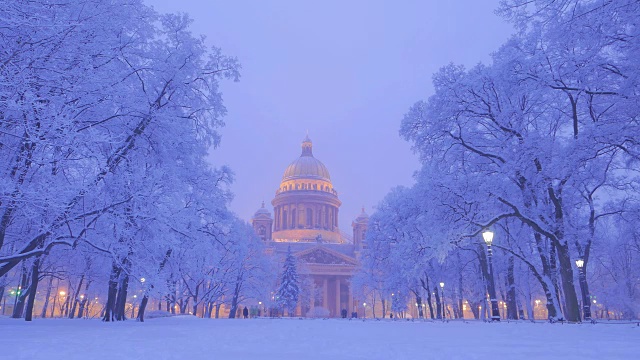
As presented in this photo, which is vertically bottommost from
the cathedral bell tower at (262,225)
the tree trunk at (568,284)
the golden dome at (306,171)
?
the tree trunk at (568,284)

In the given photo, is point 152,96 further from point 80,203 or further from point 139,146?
point 80,203

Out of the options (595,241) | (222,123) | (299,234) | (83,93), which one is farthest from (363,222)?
(83,93)

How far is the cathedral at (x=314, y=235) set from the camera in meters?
92.5

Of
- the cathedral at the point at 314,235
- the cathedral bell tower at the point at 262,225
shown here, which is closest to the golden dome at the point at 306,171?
the cathedral at the point at 314,235

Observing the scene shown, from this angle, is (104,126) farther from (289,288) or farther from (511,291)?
(289,288)

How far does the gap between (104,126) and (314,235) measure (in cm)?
10422

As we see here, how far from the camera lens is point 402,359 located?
6020 mm

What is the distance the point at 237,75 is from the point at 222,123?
1995 mm

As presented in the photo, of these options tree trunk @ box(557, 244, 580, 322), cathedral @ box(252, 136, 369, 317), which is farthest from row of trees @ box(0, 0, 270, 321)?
cathedral @ box(252, 136, 369, 317)

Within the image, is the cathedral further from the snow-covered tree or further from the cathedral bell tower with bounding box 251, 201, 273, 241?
the snow-covered tree

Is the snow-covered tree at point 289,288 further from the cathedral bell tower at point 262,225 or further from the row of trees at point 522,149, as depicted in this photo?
the cathedral bell tower at point 262,225

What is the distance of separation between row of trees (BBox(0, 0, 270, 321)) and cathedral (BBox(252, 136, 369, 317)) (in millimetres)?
62063

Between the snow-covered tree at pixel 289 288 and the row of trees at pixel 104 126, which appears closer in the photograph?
the row of trees at pixel 104 126

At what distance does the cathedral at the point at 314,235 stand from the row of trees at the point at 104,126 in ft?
204
